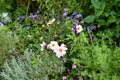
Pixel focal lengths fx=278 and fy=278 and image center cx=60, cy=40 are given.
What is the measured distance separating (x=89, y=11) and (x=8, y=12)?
1.20 meters

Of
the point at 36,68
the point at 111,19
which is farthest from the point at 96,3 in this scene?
the point at 36,68

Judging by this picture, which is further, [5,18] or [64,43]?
[5,18]

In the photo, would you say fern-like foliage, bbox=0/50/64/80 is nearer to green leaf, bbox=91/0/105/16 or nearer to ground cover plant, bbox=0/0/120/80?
ground cover plant, bbox=0/0/120/80

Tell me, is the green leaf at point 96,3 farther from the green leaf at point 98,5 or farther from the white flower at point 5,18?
the white flower at point 5,18

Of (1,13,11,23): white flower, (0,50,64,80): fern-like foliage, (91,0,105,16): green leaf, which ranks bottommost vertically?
(0,50,64,80): fern-like foliage

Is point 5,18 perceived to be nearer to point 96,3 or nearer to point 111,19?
point 96,3

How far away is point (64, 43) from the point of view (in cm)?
260

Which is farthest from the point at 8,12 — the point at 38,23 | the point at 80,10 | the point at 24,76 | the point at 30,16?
the point at 24,76

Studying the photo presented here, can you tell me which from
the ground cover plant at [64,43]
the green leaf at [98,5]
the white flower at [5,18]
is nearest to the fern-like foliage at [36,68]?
the ground cover plant at [64,43]

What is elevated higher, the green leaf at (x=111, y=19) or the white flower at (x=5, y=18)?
the white flower at (x=5, y=18)

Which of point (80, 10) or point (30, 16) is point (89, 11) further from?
point (30, 16)

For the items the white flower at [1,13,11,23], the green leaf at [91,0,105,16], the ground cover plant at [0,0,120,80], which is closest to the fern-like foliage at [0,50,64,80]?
the ground cover plant at [0,0,120,80]

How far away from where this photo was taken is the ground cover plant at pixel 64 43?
2.24 meters

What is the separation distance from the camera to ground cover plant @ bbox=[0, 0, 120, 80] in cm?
224
